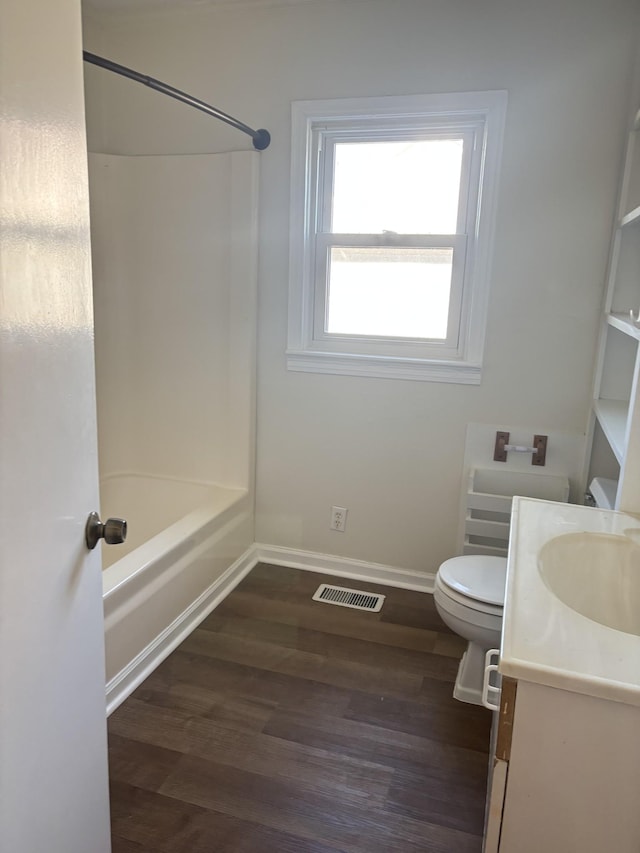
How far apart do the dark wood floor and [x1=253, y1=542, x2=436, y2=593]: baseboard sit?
250 mm

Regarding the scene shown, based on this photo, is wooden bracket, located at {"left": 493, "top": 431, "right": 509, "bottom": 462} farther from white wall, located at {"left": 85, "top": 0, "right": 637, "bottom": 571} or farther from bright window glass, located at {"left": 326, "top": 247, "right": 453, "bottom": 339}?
bright window glass, located at {"left": 326, "top": 247, "right": 453, "bottom": 339}

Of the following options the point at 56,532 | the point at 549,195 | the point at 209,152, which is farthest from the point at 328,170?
the point at 56,532

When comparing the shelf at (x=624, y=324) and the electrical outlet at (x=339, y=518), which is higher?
the shelf at (x=624, y=324)

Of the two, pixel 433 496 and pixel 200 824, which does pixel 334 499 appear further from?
pixel 200 824

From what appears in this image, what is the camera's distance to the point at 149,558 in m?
2.20

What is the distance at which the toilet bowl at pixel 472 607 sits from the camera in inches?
78.7

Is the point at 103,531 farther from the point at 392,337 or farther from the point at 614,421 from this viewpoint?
the point at 392,337

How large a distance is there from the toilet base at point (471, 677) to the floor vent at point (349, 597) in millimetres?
542

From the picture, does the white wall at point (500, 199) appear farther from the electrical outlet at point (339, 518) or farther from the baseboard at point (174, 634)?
the baseboard at point (174, 634)

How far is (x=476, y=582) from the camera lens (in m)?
2.10

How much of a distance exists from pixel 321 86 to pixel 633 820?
2603 mm

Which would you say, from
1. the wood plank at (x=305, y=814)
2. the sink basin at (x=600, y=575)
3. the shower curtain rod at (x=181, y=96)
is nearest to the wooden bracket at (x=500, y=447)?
the sink basin at (x=600, y=575)

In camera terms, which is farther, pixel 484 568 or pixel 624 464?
pixel 484 568

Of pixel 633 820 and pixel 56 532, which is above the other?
pixel 56 532
